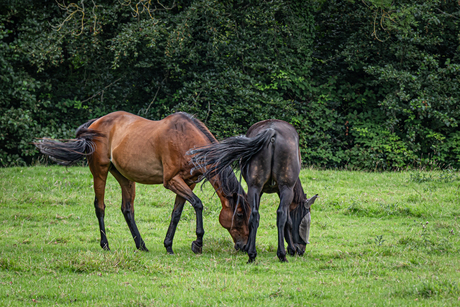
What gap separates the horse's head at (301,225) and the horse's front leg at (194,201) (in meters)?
1.29

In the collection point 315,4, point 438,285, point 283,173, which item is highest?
point 315,4

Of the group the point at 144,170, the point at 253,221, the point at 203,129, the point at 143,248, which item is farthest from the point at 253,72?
the point at 253,221

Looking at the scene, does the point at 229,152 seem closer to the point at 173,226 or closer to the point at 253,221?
the point at 253,221

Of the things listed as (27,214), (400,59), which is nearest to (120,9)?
(27,214)

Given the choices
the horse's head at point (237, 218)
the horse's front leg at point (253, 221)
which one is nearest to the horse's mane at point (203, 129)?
the horse's head at point (237, 218)

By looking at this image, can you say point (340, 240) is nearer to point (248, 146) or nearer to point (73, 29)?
point (248, 146)

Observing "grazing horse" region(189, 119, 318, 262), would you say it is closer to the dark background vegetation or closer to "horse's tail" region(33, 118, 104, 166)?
"horse's tail" region(33, 118, 104, 166)

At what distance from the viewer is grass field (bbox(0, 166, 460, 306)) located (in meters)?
4.65

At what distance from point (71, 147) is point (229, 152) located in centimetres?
272

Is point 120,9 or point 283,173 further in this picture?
point 120,9

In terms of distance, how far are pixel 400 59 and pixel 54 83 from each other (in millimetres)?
11745

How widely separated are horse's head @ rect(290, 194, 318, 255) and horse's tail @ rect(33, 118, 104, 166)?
3.27 m

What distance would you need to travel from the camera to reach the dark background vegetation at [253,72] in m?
14.4

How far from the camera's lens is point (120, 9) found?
47.6 ft
